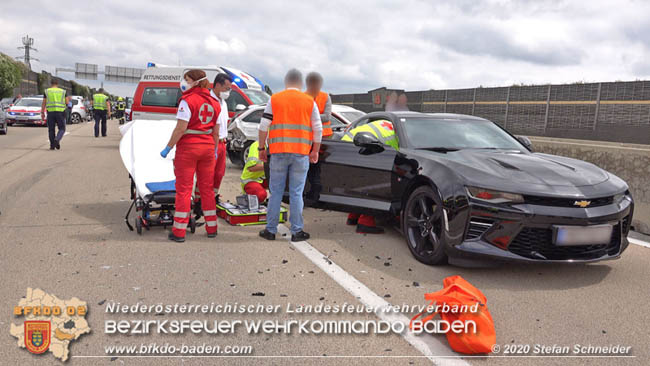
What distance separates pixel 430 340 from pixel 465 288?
40cm

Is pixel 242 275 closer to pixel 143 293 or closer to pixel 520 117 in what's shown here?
pixel 143 293

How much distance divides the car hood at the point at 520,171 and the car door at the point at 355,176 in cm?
71

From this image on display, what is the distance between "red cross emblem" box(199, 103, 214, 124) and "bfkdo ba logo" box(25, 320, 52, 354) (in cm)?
267

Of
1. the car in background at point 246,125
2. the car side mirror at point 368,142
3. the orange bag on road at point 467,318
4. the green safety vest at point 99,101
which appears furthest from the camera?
the green safety vest at point 99,101

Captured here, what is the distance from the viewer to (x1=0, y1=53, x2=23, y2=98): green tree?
158 ft

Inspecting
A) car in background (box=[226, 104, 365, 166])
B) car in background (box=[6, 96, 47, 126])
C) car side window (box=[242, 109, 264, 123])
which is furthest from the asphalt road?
car in background (box=[6, 96, 47, 126])

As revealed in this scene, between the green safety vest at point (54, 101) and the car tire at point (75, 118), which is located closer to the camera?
the green safety vest at point (54, 101)

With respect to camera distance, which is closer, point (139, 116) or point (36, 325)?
point (36, 325)

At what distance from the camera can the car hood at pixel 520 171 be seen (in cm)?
457

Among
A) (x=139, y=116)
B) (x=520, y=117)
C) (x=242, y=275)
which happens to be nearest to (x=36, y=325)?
(x=242, y=275)

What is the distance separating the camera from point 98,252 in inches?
206

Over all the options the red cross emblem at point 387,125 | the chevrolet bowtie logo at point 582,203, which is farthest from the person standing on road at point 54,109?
the chevrolet bowtie logo at point 582,203

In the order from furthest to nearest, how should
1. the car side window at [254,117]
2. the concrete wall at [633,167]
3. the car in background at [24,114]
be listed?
the car in background at [24,114], the car side window at [254,117], the concrete wall at [633,167]

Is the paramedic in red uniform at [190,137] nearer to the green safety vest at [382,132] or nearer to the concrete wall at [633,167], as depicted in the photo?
the green safety vest at [382,132]
